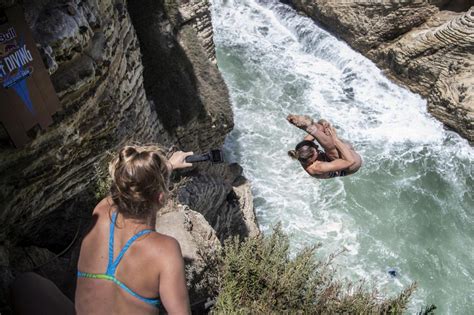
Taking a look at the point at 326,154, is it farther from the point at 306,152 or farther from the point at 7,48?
the point at 7,48

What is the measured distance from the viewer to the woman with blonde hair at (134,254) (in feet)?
7.64

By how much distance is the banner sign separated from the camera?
3.10 metres

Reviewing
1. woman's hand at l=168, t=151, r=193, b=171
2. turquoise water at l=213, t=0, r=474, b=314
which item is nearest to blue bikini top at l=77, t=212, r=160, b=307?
woman's hand at l=168, t=151, r=193, b=171

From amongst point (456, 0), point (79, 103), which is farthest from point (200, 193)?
point (456, 0)

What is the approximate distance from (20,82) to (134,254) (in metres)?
1.75

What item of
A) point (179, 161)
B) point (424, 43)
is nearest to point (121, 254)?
point (179, 161)

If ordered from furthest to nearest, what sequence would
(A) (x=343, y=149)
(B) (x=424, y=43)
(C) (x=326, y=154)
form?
1. (B) (x=424, y=43)
2. (C) (x=326, y=154)
3. (A) (x=343, y=149)

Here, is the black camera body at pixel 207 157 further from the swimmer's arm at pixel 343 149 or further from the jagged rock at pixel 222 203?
the jagged rock at pixel 222 203

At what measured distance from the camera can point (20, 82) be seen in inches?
129

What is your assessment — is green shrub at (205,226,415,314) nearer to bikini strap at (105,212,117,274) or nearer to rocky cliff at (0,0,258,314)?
rocky cliff at (0,0,258,314)

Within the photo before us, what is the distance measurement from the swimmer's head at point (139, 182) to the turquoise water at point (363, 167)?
289 inches

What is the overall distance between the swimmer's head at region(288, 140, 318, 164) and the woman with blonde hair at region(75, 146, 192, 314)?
279cm

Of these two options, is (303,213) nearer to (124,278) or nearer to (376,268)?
(376,268)

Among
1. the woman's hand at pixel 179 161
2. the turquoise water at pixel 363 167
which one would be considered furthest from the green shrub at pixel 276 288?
the turquoise water at pixel 363 167
